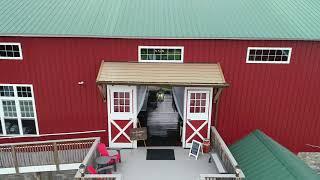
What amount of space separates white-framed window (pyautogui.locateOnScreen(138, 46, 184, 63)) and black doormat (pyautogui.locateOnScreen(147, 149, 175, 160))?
3.57 meters

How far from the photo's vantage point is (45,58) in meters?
11.9

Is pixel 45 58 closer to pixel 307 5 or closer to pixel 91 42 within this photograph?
pixel 91 42

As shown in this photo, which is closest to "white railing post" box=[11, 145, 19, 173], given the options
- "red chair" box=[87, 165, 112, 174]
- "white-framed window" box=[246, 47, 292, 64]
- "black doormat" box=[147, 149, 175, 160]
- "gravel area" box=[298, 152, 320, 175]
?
"red chair" box=[87, 165, 112, 174]

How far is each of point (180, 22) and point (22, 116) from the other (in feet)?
24.5

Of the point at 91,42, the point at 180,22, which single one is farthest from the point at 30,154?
the point at 180,22

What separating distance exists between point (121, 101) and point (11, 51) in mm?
4613

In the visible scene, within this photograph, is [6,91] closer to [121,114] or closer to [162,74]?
[121,114]

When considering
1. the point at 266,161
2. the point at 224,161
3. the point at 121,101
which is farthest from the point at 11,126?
the point at 266,161

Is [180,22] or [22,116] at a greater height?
[180,22]

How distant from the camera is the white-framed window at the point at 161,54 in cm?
1192

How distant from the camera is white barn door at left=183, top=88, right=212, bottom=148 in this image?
1187 centimetres

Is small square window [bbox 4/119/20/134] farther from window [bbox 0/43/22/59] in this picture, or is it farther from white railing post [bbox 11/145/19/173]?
window [bbox 0/43/22/59]

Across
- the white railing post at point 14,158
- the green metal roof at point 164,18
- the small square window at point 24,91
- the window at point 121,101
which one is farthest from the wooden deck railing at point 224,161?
the small square window at point 24,91

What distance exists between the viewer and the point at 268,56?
12055mm
